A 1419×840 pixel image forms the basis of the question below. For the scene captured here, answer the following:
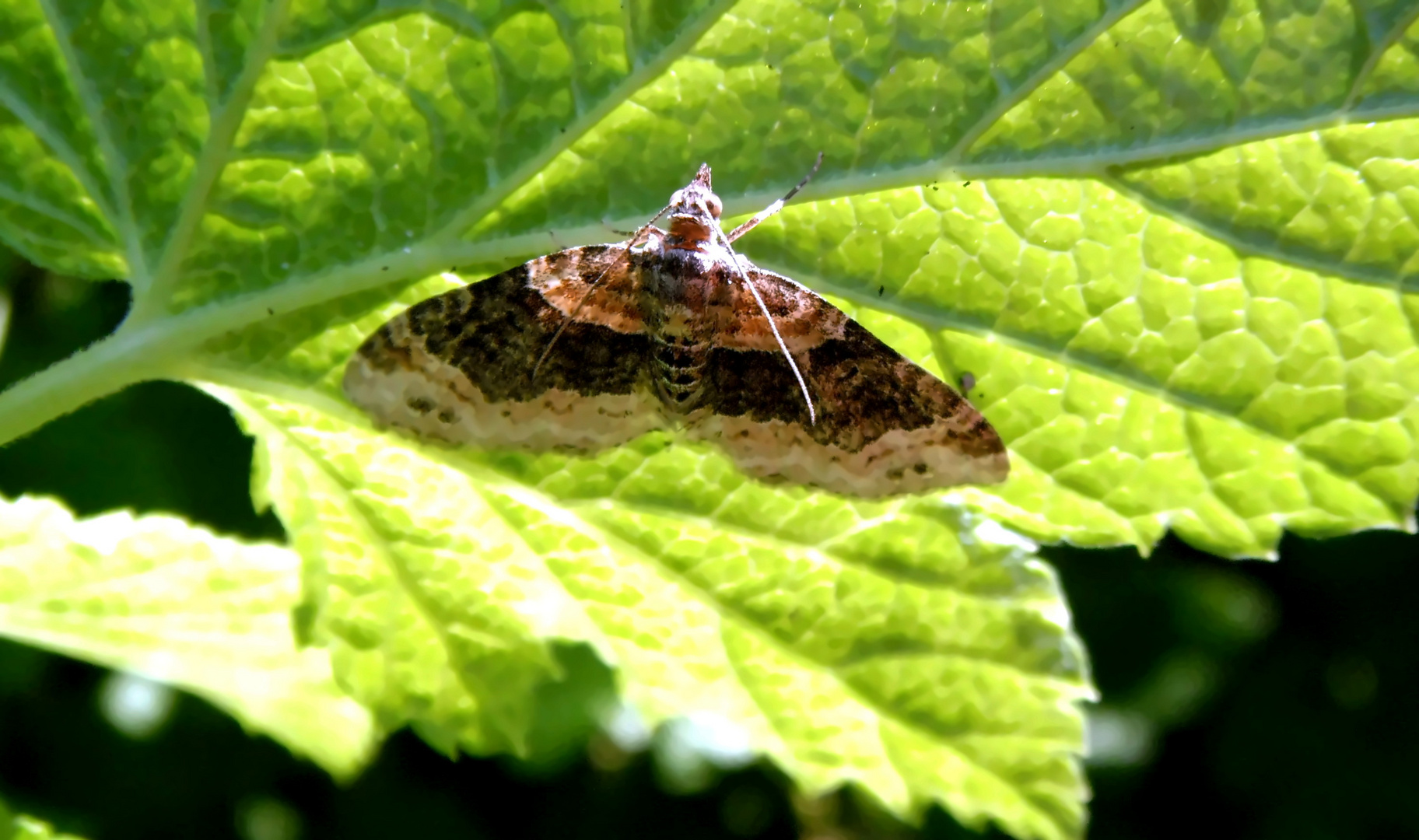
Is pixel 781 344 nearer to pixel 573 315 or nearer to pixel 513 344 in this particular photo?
pixel 573 315

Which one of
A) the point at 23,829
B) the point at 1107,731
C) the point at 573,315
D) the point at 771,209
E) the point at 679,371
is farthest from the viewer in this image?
the point at 1107,731

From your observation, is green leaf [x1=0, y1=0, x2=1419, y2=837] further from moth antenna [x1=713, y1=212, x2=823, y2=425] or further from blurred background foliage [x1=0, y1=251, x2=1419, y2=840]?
blurred background foliage [x1=0, y1=251, x2=1419, y2=840]

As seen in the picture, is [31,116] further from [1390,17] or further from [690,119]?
[1390,17]

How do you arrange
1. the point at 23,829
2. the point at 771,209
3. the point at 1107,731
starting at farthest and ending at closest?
the point at 1107,731, the point at 771,209, the point at 23,829

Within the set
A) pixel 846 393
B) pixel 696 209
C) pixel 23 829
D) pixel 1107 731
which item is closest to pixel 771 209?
pixel 696 209

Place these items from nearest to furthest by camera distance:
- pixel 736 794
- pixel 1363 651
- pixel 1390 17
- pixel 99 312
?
pixel 1390 17 → pixel 99 312 → pixel 1363 651 → pixel 736 794

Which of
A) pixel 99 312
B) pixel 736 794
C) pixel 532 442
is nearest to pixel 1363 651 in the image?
pixel 736 794

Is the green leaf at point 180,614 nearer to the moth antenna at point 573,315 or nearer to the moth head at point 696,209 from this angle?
the moth antenna at point 573,315

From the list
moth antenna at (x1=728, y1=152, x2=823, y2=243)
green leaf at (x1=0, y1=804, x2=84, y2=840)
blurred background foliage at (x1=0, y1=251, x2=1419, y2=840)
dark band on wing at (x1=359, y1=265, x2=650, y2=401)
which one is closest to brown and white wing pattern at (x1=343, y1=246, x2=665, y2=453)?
dark band on wing at (x1=359, y1=265, x2=650, y2=401)
